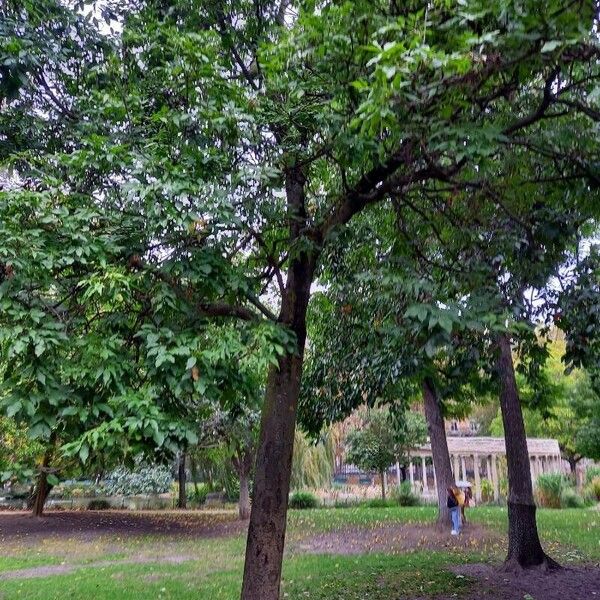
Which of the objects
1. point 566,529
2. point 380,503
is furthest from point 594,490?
point 566,529

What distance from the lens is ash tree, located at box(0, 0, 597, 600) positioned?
425 centimetres

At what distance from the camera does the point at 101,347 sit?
3975mm

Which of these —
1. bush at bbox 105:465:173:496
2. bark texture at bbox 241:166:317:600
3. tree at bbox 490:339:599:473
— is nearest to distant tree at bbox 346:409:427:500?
tree at bbox 490:339:599:473

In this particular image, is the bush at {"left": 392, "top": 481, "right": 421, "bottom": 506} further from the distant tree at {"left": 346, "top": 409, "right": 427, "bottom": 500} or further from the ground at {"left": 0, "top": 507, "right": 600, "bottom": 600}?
the ground at {"left": 0, "top": 507, "right": 600, "bottom": 600}

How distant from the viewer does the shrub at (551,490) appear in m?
19.2

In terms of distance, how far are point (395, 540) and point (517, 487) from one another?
14.2 ft

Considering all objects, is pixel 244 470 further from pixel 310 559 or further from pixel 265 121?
pixel 265 121

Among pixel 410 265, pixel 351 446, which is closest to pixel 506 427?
pixel 410 265

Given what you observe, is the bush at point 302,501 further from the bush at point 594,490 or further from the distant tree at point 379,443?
the bush at point 594,490

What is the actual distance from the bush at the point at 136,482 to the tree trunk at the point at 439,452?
1287cm

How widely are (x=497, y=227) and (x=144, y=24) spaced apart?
439cm

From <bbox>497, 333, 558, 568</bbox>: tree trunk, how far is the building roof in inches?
544

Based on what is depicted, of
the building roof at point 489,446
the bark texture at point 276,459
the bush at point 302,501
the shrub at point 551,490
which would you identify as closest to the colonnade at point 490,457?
the building roof at point 489,446

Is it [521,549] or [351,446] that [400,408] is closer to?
[521,549]
